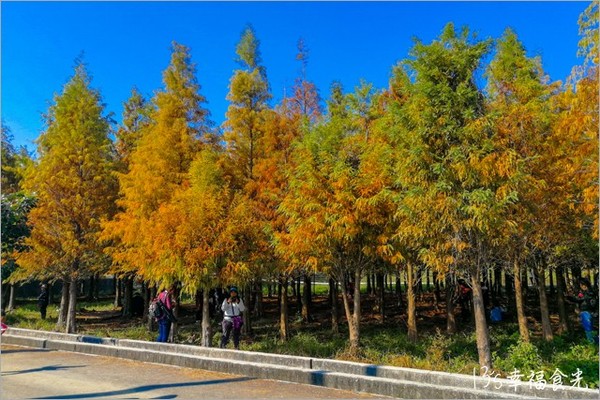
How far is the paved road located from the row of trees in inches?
114

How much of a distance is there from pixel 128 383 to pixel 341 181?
6.18 metres

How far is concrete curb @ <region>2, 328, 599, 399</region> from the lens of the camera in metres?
6.73

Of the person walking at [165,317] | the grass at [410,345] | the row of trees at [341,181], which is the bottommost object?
the grass at [410,345]

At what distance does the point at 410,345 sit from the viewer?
13781 mm

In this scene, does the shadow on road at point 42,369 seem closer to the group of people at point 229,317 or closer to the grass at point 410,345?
the group of people at point 229,317

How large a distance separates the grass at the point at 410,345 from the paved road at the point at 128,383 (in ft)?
8.73

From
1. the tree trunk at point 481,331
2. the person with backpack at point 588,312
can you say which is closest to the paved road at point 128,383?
the tree trunk at point 481,331

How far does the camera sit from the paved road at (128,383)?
771 cm

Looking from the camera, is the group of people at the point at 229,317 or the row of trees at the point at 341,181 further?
the group of people at the point at 229,317

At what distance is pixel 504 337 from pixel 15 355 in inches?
564

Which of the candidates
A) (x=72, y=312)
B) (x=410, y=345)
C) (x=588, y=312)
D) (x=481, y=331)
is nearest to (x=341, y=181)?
(x=481, y=331)

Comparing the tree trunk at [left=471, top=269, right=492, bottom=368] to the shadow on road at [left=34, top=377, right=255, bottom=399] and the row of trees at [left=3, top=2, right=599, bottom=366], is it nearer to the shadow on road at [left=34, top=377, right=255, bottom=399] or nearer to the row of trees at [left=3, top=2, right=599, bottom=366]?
the row of trees at [left=3, top=2, right=599, bottom=366]

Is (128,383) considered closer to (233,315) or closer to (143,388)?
(143,388)

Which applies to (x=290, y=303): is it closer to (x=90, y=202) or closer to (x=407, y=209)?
(x=90, y=202)
